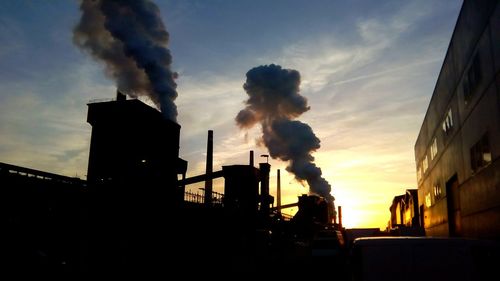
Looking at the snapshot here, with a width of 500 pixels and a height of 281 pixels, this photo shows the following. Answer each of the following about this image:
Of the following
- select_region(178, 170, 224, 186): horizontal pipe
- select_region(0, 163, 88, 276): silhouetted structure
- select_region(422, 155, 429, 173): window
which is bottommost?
select_region(0, 163, 88, 276): silhouetted structure

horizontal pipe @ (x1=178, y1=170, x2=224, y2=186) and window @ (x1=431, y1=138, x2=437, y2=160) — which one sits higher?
horizontal pipe @ (x1=178, y1=170, x2=224, y2=186)

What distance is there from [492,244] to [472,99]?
27.6ft

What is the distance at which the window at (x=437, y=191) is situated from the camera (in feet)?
64.6

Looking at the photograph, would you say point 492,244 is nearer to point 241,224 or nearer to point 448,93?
point 448,93

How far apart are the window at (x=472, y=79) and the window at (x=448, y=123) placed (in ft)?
9.98

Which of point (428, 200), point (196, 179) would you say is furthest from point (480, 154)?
point (196, 179)

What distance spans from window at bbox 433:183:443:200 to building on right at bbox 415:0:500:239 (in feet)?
0.17

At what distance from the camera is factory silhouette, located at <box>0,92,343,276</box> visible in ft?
54.5

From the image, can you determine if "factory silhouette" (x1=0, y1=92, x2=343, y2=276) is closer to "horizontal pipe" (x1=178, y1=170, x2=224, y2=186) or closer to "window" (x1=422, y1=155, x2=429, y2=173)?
"horizontal pipe" (x1=178, y1=170, x2=224, y2=186)

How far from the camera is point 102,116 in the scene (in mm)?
42750

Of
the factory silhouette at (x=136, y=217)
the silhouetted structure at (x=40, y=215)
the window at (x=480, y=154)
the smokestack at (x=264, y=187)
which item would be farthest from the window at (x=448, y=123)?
the smokestack at (x=264, y=187)

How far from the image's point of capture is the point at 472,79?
12109 millimetres

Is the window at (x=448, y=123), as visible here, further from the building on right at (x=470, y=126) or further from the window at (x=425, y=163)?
the window at (x=425, y=163)

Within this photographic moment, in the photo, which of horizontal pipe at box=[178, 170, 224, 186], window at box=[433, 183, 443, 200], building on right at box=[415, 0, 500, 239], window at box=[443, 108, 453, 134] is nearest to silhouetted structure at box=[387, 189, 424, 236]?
window at box=[433, 183, 443, 200]
